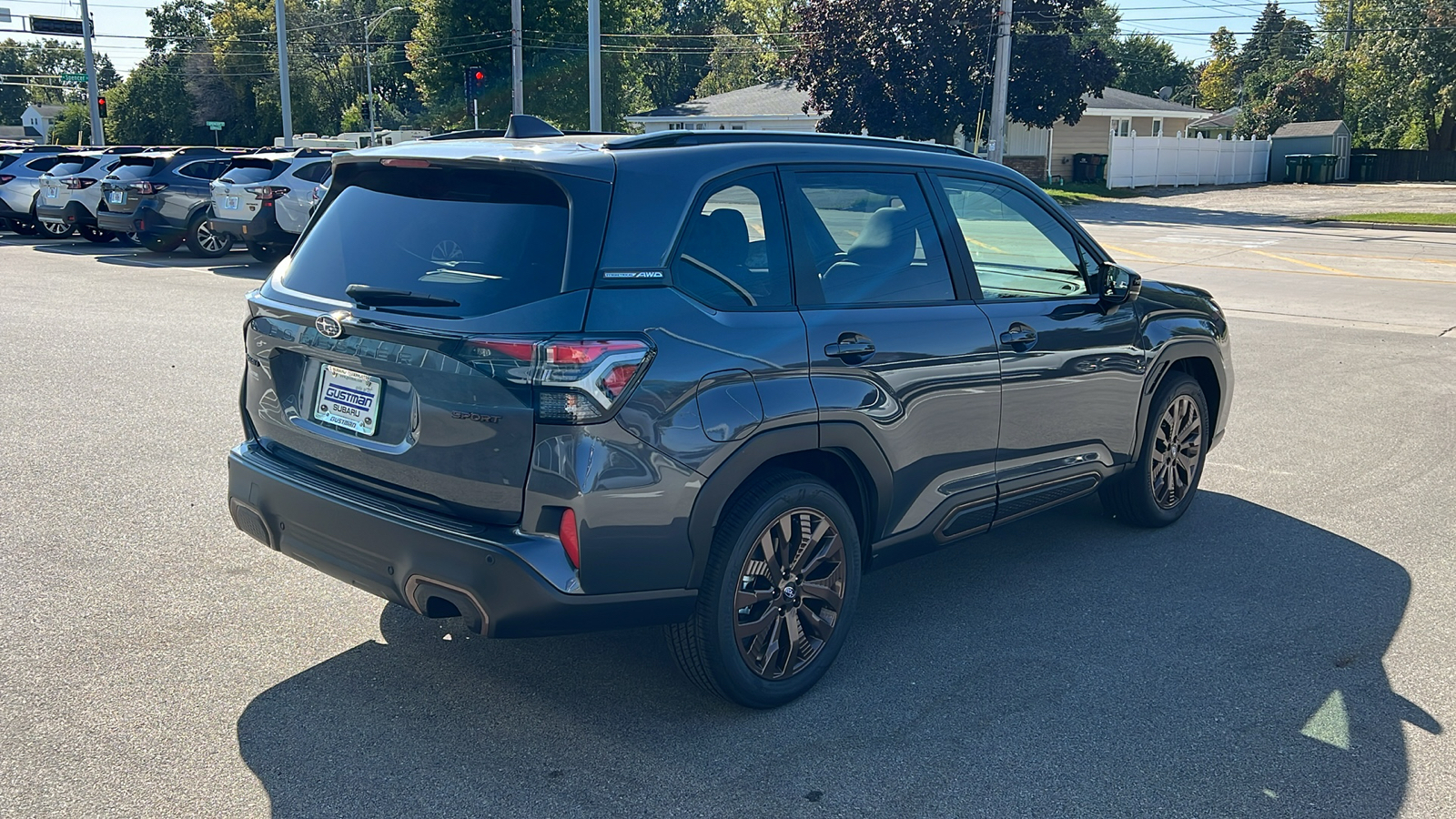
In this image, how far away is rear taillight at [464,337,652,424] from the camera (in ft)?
10.8

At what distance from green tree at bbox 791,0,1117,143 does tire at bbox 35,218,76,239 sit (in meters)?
25.1

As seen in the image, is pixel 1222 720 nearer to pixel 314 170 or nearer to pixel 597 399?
pixel 597 399

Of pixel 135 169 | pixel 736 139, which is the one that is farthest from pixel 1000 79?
pixel 736 139

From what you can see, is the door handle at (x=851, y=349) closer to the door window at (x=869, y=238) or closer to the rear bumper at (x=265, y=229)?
the door window at (x=869, y=238)

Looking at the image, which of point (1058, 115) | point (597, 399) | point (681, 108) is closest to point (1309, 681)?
point (597, 399)

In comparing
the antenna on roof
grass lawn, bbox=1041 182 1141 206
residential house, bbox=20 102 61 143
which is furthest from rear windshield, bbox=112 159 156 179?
residential house, bbox=20 102 61 143

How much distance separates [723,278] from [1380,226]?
101ft

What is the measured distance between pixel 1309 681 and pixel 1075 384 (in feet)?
4.76

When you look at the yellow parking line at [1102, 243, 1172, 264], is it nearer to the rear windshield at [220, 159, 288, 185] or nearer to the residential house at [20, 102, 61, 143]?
the rear windshield at [220, 159, 288, 185]

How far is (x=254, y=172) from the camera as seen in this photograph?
1744cm

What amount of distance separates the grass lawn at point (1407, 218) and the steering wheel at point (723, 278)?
30535mm

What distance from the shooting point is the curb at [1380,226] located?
28.5 m

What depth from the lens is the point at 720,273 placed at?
3740 millimetres

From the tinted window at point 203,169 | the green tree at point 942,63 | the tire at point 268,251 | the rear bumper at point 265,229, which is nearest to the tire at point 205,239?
the tire at point 268,251
